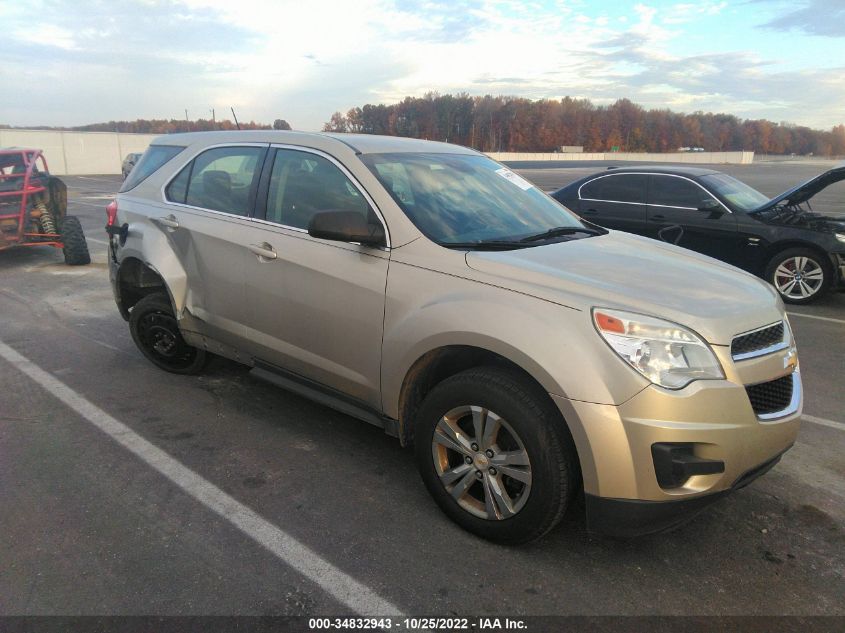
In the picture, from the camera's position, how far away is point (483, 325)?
103 inches

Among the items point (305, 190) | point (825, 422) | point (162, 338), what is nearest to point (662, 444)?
point (305, 190)

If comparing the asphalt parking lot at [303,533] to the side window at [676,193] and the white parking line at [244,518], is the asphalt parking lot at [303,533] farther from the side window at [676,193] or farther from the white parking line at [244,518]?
the side window at [676,193]

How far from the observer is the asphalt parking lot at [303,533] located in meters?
2.43

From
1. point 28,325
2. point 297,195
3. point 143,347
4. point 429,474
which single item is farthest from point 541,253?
point 28,325

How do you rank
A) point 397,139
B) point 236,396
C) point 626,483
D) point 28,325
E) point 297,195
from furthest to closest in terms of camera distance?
1. point 28,325
2. point 236,396
3. point 397,139
4. point 297,195
5. point 626,483

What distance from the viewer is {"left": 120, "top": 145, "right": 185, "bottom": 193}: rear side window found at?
4.60 m

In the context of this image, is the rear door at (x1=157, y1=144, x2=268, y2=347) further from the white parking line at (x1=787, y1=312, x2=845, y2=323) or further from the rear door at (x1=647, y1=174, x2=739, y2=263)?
the white parking line at (x1=787, y1=312, x2=845, y2=323)

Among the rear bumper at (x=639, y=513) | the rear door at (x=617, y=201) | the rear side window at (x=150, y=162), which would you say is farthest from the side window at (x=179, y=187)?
the rear door at (x=617, y=201)

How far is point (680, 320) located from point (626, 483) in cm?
67

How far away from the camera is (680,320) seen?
95.0 inches

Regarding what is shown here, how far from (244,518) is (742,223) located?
6.99 metres

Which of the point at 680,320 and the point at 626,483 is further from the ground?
the point at 680,320

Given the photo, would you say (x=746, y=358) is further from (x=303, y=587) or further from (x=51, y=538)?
(x=51, y=538)

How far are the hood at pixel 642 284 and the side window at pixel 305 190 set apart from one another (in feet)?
3.06
